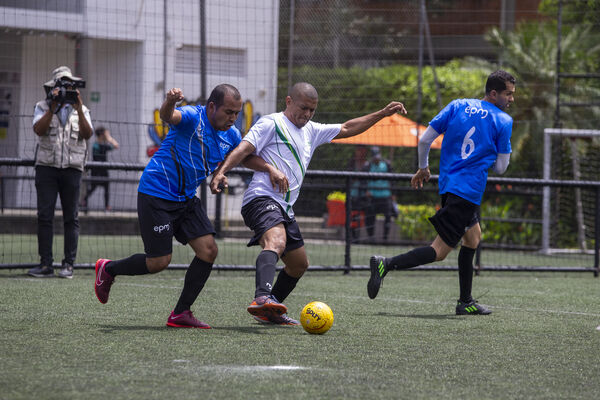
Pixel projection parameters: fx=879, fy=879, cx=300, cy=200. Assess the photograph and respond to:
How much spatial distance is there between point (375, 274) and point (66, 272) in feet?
12.8

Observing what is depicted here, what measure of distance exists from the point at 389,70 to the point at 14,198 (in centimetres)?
1180

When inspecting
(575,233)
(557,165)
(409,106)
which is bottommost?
(575,233)

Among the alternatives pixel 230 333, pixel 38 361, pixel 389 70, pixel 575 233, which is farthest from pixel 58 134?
pixel 389 70

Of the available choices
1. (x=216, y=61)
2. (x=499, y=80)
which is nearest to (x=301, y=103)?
(x=499, y=80)

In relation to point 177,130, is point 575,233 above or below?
below

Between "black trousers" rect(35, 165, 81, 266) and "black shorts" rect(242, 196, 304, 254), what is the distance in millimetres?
3643

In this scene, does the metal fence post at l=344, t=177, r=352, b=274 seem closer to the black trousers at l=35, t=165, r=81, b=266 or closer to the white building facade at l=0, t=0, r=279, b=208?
the black trousers at l=35, t=165, r=81, b=266

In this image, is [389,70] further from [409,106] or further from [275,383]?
[275,383]

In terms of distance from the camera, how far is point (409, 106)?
21828mm

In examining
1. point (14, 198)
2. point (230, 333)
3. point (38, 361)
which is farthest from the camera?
point (14, 198)

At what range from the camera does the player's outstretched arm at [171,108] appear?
562 centimetres

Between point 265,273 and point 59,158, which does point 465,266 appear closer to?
Result: point 265,273

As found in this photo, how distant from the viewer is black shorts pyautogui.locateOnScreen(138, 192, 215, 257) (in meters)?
6.10

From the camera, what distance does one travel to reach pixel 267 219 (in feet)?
20.6
